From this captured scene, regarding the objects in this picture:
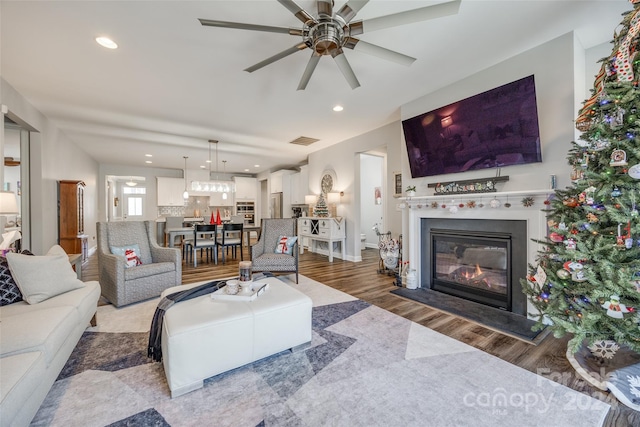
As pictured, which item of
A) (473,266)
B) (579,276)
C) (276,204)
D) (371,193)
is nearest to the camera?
(579,276)

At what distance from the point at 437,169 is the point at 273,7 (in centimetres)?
260

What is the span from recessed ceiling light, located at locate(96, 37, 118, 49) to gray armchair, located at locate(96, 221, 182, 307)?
200 cm

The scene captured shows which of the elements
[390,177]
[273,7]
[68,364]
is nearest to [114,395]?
[68,364]

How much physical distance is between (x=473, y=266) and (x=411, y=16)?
2.79m

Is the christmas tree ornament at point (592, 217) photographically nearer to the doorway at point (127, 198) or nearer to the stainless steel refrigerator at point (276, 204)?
the stainless steel refrigerator at point (276, 204)

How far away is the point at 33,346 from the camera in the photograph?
138cm

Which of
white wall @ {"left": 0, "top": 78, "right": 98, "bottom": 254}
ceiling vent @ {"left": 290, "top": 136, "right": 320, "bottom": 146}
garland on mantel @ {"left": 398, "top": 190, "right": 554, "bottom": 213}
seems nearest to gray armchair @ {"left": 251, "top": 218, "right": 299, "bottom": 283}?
garland on mantel @ {"left": 398, "top": 190, "right": 554, "bottom": 213}

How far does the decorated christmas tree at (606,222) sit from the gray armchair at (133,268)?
13.0 feet

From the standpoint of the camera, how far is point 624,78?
1721mm

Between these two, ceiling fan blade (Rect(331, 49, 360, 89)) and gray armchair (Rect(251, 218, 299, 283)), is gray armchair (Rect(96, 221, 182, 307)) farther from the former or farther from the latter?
ceiling fan blade (Rect(331, 49, 360, 89))

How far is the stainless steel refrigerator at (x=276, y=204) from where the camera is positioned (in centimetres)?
871

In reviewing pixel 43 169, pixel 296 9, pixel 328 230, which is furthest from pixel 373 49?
pixel 43 169

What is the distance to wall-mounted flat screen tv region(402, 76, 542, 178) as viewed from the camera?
8.54 feet

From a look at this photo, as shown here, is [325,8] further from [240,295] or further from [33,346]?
[33,346]
